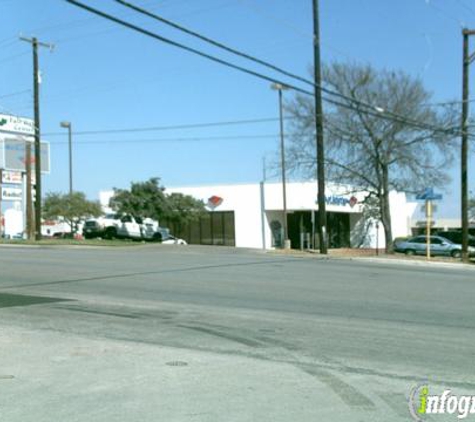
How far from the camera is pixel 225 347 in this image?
9.20 metres

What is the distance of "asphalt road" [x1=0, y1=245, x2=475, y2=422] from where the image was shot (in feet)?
21.0

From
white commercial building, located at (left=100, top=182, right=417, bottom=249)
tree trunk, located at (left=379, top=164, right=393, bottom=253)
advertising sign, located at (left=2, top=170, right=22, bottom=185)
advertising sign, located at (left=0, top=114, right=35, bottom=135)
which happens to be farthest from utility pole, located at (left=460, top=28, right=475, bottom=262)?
advertising sign, located at (left=2, top=170, right=22, bottom=185)

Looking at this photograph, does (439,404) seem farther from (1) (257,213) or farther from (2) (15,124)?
(1) (257,213)

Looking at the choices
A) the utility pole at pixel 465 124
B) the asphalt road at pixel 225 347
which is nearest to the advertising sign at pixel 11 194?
the utility pole at pixel 465 124

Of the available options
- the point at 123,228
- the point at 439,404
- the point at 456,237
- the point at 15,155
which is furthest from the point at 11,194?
the point at 439,404

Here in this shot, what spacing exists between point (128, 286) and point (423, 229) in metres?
68.8

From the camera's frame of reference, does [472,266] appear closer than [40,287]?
No

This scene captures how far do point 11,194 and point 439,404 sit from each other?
58.3 metres

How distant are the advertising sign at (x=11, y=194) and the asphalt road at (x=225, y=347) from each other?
44145mm

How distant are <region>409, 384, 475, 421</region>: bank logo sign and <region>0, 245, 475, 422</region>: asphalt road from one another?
0.37 ft

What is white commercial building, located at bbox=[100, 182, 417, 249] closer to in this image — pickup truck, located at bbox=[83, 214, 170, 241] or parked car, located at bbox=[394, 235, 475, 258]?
parked car, located at bbox=[394, 235, 475, 258]

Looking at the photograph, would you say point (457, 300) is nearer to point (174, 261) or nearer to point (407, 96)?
point (174, 261)

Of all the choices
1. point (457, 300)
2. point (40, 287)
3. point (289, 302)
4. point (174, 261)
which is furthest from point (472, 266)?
point (40, 287)

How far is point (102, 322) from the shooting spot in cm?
1110
